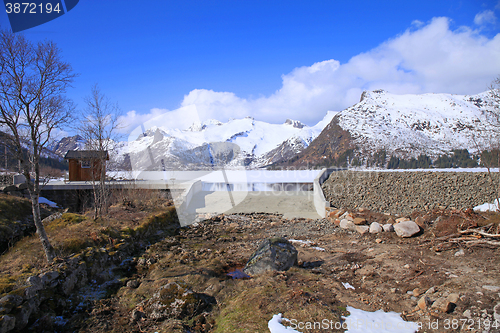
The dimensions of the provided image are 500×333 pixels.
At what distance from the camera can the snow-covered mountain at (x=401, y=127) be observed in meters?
83.6

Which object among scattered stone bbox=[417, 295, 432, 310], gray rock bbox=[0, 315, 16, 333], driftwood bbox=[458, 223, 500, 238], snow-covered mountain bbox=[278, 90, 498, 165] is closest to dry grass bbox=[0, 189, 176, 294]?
gray rock bbox=[0, 315, 16, 333]

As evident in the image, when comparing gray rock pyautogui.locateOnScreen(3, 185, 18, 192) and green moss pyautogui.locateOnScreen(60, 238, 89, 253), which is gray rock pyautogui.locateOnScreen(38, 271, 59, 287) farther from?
gray rock pyautogui.locateOnScreen(3, 185, 18, 192)

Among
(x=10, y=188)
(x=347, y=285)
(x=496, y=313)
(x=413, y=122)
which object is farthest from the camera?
(x=413, y=122)

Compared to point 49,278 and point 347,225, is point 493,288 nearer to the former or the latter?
point 347,225

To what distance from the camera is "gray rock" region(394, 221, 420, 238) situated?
27.0ft

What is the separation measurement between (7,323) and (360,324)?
5.34 meters

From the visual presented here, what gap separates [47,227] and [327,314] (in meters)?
8.91

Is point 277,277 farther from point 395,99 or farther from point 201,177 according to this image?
point 395,99

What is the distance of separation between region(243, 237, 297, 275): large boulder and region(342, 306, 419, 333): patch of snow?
2.14 m

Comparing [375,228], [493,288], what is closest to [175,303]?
[493,288]

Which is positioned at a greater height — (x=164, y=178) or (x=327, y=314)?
(x=164, y=178)

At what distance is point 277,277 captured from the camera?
5801 mm

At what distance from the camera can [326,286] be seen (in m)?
5.48

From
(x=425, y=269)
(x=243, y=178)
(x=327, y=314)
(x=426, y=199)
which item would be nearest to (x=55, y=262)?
(x=327, y=314)
